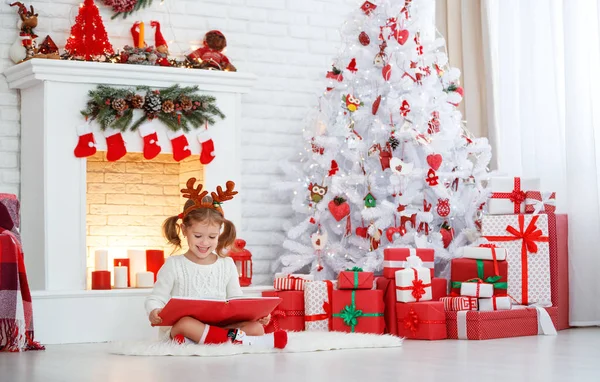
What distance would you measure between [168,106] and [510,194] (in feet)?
6.48

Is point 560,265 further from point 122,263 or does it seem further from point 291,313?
point 122,263

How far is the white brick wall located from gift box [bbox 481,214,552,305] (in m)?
1.60

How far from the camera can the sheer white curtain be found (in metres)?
5.27

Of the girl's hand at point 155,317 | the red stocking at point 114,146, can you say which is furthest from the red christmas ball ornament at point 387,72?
the girl's hand at point 155,317

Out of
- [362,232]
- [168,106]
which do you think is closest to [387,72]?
[362,232]

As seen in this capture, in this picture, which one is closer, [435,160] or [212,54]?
[435,160]

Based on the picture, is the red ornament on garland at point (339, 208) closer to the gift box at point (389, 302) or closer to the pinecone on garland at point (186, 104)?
the gift box at point (389, 302)

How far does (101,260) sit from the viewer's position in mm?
5457

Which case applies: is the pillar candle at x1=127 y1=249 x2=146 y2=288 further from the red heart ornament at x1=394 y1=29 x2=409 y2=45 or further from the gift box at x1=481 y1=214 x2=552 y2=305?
the gift box at x1=481 y1=214 x2=552 y2=305

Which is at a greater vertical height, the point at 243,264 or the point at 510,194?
the point at 510,194

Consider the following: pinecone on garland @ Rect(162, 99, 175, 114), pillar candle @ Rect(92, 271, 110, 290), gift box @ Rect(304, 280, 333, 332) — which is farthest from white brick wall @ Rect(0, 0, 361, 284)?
gift box @ Rect(304, 280, 333, 332)

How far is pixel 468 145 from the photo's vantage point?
549 centimetres

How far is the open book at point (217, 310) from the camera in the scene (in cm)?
383

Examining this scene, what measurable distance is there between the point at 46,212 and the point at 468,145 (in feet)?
7.81
